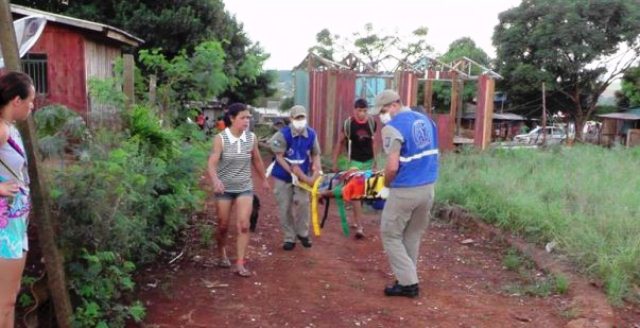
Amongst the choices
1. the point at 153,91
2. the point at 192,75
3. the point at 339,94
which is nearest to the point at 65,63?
the point at 153,91

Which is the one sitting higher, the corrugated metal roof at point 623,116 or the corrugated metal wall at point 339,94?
the corrugated metal wall at point 339,94

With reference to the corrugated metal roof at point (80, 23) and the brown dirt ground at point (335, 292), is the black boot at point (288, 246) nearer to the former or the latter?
the brown dirt ground at point (335, 292)

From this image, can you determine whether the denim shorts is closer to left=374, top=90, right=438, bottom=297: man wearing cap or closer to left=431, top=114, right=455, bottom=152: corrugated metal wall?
left=374, top=90, right=438, bottom=297: man wearing cap

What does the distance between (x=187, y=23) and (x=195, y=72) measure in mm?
8611

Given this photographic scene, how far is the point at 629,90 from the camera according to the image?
3175 cm

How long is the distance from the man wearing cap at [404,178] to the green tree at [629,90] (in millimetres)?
27344

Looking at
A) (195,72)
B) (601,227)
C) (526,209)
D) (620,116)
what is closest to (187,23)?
(195,72)

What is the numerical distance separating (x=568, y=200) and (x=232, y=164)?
4.46 m

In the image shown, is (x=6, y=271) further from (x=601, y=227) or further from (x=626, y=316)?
(x=601, y=227)

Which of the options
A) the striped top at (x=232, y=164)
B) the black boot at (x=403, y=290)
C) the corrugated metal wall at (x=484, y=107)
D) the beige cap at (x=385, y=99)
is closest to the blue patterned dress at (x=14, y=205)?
the striped top at (x=232, y=164)

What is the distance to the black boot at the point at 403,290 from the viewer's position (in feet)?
15.9

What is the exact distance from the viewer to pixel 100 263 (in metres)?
3.45

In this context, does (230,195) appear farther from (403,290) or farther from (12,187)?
A: (12,187)

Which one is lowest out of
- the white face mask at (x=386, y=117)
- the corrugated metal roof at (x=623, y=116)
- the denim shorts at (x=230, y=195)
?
the denim shorts at (x=230, y=195)
